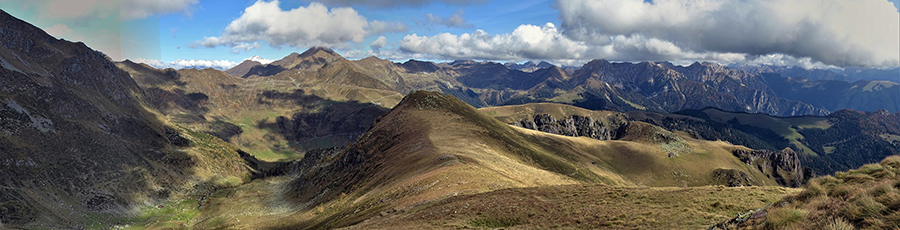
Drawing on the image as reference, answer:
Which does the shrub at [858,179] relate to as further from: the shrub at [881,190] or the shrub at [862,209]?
the shrub at [862,209]

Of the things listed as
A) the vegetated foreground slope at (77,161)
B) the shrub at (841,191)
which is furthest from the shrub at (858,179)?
the vegetated foreground slope at (77,161)

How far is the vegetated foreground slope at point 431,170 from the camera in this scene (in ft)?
183

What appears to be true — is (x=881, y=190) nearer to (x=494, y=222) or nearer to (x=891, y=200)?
(x=891, y=200)

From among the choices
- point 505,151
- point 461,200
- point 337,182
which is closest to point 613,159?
point 505,151

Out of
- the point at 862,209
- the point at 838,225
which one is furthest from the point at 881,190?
the point at 838,225

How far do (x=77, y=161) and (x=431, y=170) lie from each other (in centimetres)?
14336

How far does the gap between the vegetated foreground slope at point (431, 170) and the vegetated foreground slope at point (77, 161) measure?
26.4 m

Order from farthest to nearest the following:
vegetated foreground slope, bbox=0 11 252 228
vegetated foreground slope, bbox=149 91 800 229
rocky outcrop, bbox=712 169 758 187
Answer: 1. rocky outcrop, bbox=712 169 758 187
2. vegetated foreground slope, bbox=0 11 252 228
3. vegetated foreground slope, bbox=149 91 800 229

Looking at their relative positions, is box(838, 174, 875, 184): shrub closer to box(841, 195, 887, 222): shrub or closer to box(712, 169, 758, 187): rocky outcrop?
box(841, 195, 887, 222): shrub

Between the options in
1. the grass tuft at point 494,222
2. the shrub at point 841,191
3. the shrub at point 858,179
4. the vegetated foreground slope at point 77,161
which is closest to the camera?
the shrub at point 841,191

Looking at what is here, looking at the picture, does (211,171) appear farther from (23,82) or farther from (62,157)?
(23,82)

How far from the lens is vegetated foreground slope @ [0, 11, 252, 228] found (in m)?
104

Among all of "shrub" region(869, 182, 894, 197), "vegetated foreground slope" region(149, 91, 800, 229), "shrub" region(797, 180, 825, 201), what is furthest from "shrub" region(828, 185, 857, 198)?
"vegetated foreground slope" region(149, 91, 800, 229)

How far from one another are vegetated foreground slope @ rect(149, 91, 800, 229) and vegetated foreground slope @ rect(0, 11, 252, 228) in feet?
86.5
